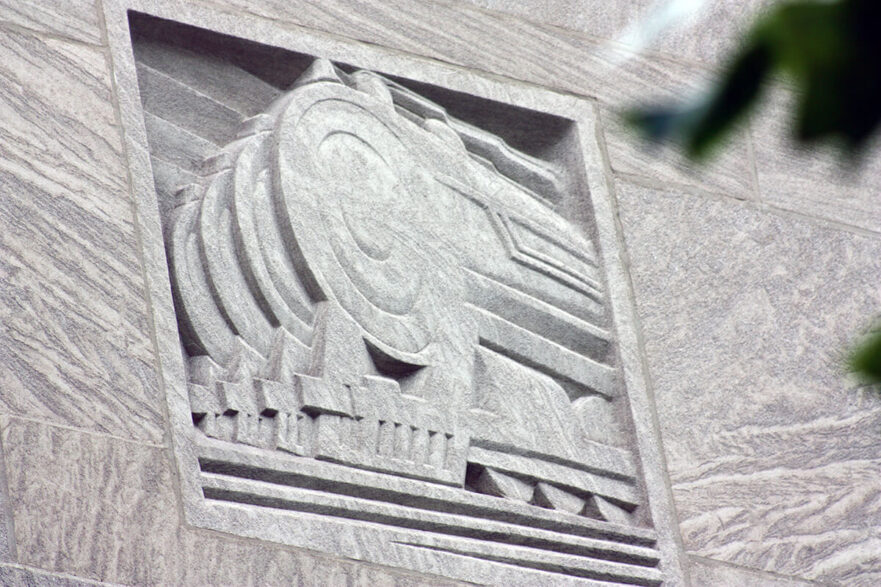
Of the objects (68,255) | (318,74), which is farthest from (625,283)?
(68,255)

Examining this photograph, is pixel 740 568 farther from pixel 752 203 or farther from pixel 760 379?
pixel 752 203

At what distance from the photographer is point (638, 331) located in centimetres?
365

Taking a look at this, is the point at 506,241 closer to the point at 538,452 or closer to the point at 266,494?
the point at 538,452

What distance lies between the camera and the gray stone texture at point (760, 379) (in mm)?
3518

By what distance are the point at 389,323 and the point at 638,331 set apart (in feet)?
2.57

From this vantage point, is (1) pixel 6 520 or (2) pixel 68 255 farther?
(2) pixel 68 255

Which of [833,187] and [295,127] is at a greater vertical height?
[833,187]

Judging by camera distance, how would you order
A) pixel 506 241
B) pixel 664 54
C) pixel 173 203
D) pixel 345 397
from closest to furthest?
pixel 345 397, pixel 173 203, pixel 506 241, pixel 664 54

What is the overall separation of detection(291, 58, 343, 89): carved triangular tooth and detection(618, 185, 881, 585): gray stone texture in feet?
2.92

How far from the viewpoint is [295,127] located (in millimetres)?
3311

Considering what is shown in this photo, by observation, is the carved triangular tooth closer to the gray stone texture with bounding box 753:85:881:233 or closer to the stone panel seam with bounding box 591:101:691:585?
the stone panel seam with bounding box 591:101:691:585

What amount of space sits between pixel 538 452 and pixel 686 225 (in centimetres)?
96

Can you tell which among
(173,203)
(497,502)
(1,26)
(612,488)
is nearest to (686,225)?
(612,488)

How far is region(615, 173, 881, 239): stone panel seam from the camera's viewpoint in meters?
3.89
